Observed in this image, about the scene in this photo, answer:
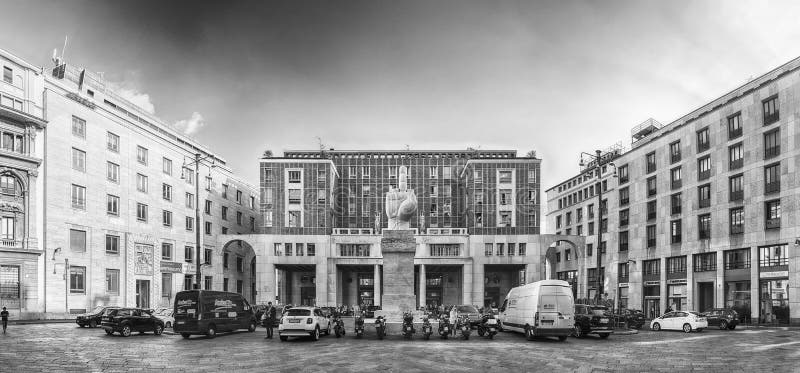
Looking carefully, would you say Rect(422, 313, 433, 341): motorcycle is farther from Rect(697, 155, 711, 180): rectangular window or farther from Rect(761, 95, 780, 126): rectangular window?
Rect(697, 155, 711, 180): rectangular window

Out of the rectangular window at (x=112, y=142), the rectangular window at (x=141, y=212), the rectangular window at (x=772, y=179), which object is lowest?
the rectangular window at (x=141, y=212)

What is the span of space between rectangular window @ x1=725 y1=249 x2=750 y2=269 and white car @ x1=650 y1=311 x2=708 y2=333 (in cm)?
2054

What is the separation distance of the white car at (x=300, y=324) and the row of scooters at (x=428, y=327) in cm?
186

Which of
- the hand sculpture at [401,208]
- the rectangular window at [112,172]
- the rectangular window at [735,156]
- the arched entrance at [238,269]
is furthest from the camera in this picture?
the arched entrance at [238,269]

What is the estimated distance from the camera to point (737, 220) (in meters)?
61.0

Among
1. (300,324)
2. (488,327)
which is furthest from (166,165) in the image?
(488,327)

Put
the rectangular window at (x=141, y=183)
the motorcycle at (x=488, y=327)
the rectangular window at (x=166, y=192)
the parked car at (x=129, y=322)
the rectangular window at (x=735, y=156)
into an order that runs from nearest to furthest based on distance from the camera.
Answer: the motorcycle at (x=488, y=327) < the parked car at (x=129, y=322) < the rectangular window at (x=735, y=156) < the rectangular window at (x=141, y=183) < the rectangular window at (x=166, y=192)

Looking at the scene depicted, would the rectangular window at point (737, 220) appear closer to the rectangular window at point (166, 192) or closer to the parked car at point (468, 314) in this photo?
the parked car at point (468, 314)

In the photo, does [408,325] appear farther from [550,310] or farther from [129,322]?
[129,322]

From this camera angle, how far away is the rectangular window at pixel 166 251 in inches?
2884

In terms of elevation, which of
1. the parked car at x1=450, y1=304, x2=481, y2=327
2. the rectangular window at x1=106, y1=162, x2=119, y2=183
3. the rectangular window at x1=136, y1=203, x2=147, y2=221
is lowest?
the parked car at x1=450, y1=304, x2=481, y2=327

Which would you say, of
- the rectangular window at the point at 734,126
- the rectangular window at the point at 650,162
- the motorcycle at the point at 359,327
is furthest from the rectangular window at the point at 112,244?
the rectangular window at the point at 734,126

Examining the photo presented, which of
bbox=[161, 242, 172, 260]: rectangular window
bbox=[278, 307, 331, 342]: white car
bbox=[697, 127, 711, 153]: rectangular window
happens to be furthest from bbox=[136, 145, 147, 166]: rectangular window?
bbox=[697, 127, 711, 153]: rectangular window

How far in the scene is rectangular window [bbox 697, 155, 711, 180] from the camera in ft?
216
